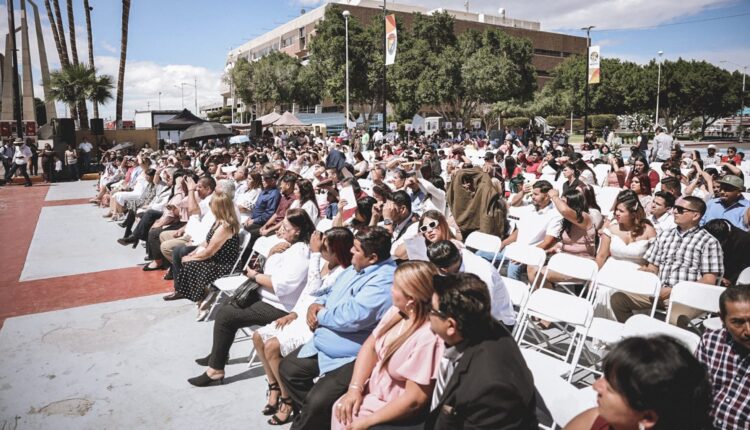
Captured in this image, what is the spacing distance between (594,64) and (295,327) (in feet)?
80.6

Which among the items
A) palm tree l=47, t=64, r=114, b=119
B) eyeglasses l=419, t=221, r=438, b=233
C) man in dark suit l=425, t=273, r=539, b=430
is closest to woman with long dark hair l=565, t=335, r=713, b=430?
man in dark suit l=425, t=273, r=539, b=430

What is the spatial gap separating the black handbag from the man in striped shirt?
3.21 m

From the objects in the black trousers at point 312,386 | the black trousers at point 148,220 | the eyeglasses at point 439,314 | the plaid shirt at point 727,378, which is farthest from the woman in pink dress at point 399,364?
the black trousers at point 148,220

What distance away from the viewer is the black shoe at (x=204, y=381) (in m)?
4.08

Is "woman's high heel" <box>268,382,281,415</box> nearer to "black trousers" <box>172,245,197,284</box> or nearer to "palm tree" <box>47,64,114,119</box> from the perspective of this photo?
"black trousers" <box>172,245,197,284</box>

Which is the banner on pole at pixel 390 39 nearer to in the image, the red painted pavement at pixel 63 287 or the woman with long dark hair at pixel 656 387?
the red painted pavement at pixel 63 287

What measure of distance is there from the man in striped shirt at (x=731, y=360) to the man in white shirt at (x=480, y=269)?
1238 millimetres

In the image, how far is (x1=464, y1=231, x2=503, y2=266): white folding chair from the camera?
539cm

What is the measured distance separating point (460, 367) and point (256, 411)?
2165 mm

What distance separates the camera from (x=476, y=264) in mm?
4031

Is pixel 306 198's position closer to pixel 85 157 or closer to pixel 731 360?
pixel 731 360

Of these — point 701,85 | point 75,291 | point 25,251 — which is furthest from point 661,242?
point 701,85

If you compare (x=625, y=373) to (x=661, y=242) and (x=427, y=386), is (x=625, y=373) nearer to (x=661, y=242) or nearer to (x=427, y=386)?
(x=427, y=386)

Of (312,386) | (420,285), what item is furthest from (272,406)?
(420,285)
